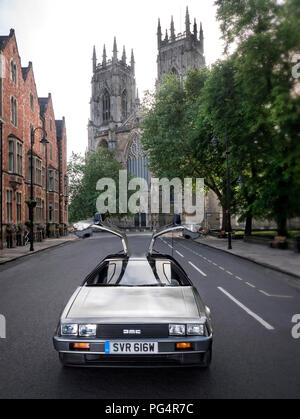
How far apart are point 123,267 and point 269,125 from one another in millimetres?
16761

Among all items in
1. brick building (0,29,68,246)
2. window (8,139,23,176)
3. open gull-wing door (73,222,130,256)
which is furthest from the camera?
window (8,139,23,176)

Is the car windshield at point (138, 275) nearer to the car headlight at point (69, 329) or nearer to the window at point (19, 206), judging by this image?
the car headlight at point (69, 329)

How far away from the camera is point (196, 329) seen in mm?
3998

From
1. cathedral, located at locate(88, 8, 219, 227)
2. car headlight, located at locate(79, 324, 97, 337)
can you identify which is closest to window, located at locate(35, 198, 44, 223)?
car headlight, located at locate(79, 324, 97, 337)

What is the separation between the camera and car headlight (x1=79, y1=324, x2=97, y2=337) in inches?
156

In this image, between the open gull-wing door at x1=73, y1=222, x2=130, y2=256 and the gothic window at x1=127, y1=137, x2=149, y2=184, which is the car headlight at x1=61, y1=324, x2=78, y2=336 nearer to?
the open gull-wing door at x1=73, y1=222, x2=130, y2=256

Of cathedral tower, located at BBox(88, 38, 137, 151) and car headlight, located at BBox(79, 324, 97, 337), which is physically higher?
cathedral tower, located at BBox(88, 38, 137, 151)

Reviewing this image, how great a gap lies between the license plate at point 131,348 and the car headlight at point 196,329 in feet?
1.30

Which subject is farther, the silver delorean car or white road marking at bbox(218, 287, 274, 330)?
white road marking at bbox(218, 287, 274, 330)

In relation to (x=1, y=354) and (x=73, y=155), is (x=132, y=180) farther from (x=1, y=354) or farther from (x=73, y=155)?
(x=1, y=354)

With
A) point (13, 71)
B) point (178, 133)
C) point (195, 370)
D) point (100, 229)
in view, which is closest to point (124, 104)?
point (178, 133)

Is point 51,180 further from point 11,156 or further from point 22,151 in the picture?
point 11,156

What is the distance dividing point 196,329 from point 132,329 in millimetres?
696

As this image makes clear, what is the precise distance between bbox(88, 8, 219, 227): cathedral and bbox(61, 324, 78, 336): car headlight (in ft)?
234
